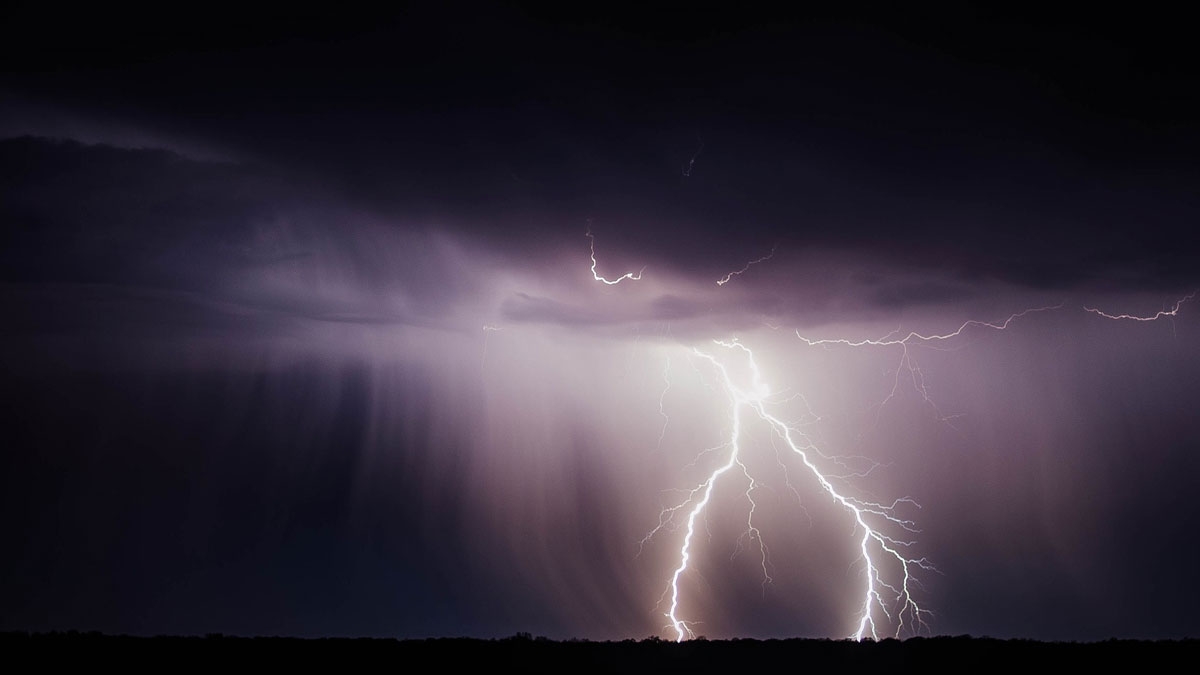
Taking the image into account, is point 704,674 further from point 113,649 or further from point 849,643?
point 113,649

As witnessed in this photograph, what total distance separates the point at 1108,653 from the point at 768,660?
8.26 feet

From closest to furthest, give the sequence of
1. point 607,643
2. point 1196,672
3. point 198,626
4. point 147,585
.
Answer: point 1196,672
point 607,643
point 198,626
point 147,585

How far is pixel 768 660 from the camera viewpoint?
6.15 metres

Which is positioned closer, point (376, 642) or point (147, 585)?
point (376, 642)

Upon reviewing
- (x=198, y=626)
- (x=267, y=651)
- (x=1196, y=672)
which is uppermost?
(x=198, y=626)

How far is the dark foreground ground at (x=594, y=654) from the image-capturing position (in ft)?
19.5

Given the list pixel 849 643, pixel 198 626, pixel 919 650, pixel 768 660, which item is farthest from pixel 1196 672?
pixel 198 626

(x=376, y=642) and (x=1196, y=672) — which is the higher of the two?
(x=376, y=642)

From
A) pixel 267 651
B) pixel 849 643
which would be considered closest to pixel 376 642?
pixel 267 651

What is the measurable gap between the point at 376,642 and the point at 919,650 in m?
4.16

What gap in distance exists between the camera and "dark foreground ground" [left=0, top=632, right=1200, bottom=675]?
19.5ft

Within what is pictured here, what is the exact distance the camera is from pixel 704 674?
5906 mm

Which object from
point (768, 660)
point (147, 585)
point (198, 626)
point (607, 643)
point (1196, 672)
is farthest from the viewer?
point (147, 585)

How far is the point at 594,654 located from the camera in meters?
6.27
